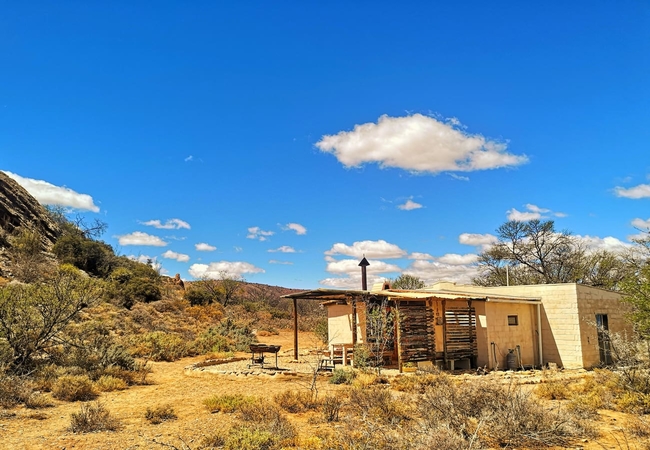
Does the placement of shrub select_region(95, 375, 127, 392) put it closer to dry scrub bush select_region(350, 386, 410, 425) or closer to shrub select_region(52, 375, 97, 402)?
shrub select_region(52, 375, 97, 402)

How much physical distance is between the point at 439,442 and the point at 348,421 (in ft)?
6.83

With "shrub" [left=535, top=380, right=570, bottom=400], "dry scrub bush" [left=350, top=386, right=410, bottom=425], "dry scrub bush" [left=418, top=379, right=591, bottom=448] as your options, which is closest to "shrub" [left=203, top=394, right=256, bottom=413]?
"dry scrub bush" [left=350, top=386, right=410, bottom=425]

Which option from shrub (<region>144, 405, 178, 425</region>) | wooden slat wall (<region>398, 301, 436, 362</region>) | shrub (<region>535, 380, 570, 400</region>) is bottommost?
shrub (<region>535, 380, 570, 400</region>)

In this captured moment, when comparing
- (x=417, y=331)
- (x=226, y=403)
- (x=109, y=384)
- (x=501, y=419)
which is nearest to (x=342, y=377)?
(x=417, y=331)

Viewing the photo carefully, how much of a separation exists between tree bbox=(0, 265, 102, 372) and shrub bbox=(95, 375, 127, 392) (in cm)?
174

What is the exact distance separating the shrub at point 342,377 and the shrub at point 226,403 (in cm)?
347

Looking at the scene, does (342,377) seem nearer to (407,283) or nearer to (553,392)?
(553,392)

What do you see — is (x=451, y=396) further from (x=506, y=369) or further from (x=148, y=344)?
(x=148, y=344)

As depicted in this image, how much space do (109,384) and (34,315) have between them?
9.62ft

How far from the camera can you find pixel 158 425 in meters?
7.81

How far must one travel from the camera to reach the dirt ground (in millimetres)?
6621

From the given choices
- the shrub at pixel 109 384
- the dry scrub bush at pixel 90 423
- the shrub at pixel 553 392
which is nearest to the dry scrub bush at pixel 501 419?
the shrub at pixel 553 392

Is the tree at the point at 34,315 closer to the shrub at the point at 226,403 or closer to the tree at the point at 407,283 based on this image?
the shrub at the point at 226,403

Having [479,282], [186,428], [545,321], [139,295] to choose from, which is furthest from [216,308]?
[186,428]
